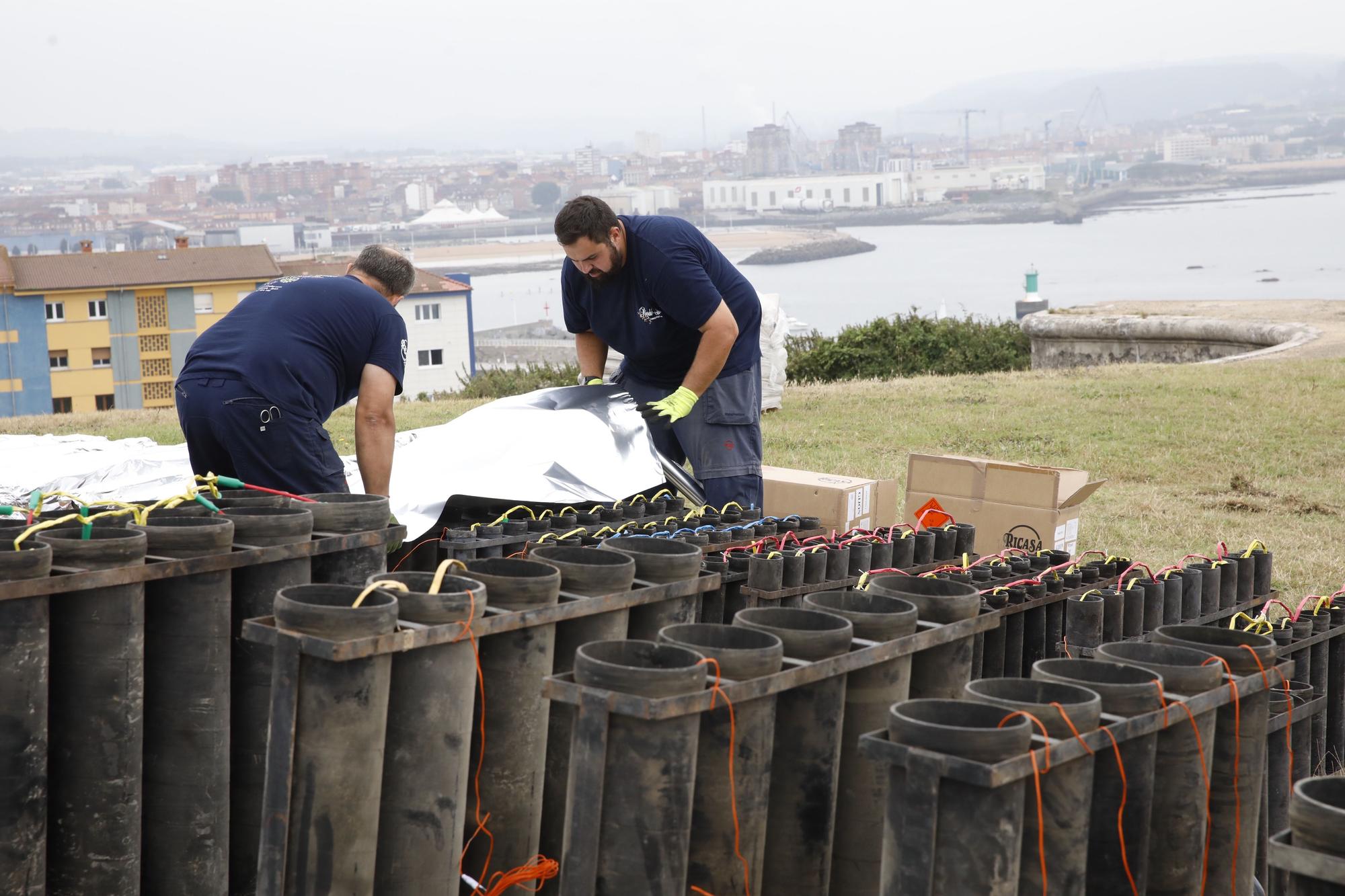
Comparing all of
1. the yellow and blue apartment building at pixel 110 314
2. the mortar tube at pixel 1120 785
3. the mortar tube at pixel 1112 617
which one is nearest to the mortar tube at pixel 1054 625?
the mortar tube at pixel 1112 617

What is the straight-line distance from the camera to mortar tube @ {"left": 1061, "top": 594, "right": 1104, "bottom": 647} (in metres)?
3.65

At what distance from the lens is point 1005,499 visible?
565 centimetres

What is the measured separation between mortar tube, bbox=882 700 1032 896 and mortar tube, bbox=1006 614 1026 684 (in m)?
1.46

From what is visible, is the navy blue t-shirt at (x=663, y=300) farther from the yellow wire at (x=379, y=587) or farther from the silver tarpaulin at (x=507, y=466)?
the yellow wire at (x=379, y=587)

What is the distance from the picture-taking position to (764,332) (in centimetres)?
1234

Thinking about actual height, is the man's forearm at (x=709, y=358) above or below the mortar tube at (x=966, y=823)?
above

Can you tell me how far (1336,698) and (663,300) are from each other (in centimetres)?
279

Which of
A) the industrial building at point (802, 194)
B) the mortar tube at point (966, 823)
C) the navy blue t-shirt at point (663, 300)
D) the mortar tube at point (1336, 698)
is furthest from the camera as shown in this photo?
the industrial building at point (802, 194)

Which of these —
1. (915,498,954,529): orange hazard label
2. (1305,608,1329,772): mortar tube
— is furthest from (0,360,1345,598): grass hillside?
(1305,608,1329,772): mortar tube

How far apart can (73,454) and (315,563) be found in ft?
13.2

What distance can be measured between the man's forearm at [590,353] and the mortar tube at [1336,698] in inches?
128

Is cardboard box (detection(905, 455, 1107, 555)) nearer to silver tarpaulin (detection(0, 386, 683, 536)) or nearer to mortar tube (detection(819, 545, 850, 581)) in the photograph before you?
silver tarpaulin (detection(0, 386, 683, 536))

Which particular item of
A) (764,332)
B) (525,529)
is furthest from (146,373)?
(525,529)

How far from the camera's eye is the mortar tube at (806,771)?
271cm
